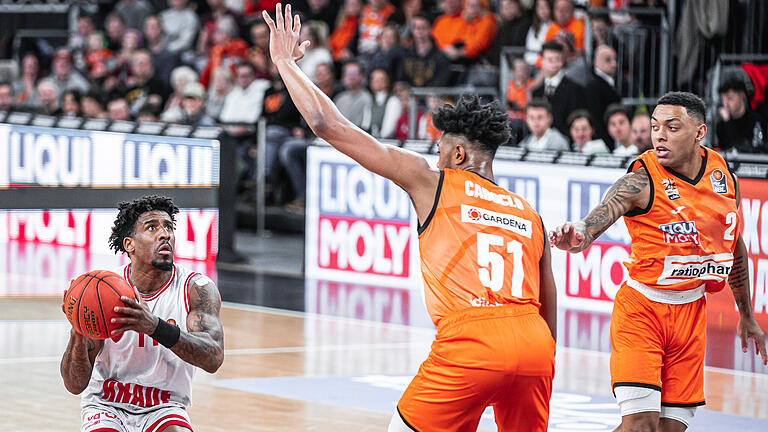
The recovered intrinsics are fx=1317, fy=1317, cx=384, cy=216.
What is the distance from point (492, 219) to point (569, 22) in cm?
1034

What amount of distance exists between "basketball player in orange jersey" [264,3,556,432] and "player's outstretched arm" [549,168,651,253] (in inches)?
21.7

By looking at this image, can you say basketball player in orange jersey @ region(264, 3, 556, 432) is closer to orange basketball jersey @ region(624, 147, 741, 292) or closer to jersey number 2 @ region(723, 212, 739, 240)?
orange basketball jersey @ region(624, 147, 741, 292)

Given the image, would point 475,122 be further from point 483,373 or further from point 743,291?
point 743,291

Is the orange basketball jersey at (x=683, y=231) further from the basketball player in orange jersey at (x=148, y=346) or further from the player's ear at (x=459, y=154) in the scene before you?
the basketball player in orange jersey at (x=148, y=346)

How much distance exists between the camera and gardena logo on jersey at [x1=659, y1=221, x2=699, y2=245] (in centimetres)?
612

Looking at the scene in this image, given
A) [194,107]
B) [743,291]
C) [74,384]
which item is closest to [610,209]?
[743,291]

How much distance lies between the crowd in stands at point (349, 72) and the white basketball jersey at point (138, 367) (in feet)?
24.4

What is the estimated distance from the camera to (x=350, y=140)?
5.09 metres

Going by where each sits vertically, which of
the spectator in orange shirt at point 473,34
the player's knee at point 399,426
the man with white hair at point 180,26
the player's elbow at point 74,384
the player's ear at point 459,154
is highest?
the man with white hair at point 180,26

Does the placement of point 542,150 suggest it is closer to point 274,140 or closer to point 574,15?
point 574,15

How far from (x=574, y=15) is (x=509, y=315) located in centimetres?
1064

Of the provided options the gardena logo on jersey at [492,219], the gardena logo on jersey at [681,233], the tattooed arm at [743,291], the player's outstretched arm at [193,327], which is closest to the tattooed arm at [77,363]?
the player's outstretched arm at [193,327]

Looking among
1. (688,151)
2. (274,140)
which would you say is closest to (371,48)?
(274,140)

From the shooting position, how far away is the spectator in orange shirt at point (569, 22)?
14.8 metres
